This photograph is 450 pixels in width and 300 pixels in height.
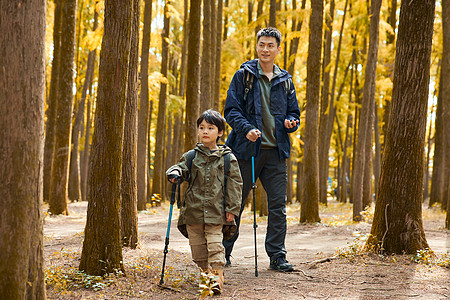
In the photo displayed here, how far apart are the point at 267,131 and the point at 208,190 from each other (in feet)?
4.15

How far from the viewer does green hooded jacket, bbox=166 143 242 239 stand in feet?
13.8

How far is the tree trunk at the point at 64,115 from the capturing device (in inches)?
432

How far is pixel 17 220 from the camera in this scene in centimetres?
274

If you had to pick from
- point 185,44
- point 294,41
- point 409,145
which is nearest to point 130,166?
point 409,145

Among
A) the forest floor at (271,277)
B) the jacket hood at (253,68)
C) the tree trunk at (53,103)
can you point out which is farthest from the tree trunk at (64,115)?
the jacket hood at (253,68)

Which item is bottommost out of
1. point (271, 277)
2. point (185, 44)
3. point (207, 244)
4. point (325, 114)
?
point (271, 277)

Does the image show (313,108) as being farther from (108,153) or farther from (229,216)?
(108,153)

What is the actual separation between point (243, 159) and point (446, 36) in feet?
33.8

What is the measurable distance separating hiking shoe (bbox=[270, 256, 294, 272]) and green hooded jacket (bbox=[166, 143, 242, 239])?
960 mm

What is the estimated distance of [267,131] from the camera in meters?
5.15

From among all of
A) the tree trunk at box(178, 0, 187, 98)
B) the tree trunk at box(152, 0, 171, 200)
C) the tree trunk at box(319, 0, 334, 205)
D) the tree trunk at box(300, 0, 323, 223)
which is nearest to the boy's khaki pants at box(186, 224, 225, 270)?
the tree trunk at box(300, 0, 323, 223)

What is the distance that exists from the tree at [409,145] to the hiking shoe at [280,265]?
1.35 metres

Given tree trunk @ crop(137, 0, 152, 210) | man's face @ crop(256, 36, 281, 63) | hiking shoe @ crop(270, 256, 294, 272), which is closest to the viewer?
hiking shoe @ crop(270, 256, 294, 272)

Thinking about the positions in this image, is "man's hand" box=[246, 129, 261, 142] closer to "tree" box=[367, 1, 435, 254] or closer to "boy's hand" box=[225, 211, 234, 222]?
"boy's hand" box=[225, 211, 234, 222]
